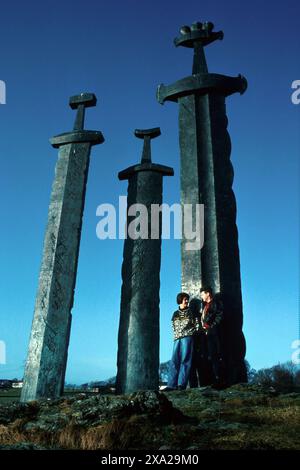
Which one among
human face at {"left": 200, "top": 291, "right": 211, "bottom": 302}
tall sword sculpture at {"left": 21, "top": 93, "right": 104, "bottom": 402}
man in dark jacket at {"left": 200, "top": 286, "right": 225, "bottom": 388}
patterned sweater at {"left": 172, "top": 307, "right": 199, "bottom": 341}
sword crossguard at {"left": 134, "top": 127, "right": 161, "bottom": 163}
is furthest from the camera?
sword crossguard at {"left": 134, "top": 127, "right": 161, "bottom": 163}

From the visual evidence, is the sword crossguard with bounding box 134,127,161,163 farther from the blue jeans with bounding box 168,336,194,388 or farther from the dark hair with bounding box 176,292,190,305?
the blue jeans with bounding box 168,336,194,388

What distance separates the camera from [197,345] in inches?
316

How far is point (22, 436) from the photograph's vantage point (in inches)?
154

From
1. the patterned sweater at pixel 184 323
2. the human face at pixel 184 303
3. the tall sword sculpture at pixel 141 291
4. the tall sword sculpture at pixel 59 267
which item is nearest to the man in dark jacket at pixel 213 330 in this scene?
the patterned sweater at pixel 184 323

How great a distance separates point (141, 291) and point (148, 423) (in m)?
6.26

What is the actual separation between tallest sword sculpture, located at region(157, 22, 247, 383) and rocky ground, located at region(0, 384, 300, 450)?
9.81ft

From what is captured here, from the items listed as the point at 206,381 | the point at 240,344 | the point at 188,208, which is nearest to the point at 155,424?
the point at 206,381

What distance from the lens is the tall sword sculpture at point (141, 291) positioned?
32.5 feet

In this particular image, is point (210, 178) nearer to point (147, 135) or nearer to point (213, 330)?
point (213, 330)

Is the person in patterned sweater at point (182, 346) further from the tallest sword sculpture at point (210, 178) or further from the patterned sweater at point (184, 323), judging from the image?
the tallest sword sculpture at point (210, 178)

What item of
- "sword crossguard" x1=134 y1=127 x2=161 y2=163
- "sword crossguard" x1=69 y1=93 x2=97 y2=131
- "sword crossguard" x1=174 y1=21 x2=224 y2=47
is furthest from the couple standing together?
"sword crossguard" x1=174 y1=21 x2=224 y2=47

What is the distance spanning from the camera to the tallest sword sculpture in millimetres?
8562

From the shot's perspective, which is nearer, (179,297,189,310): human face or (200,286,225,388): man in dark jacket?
(200,286,225,388): man in dark jacket
